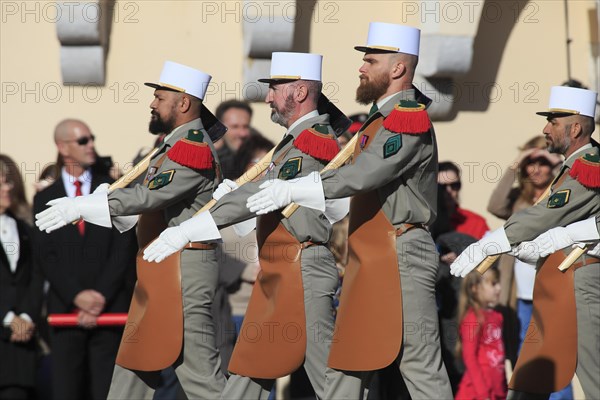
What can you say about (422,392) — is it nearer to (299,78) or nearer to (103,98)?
(299,78)

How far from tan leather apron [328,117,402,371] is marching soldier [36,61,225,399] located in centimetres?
101

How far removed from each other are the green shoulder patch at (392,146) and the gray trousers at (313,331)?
985 mm

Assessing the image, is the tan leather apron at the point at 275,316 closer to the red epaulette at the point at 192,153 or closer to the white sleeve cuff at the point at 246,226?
the white sleeve cuff at the point at 246,226

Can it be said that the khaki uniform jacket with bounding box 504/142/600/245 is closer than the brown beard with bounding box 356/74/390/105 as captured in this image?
No

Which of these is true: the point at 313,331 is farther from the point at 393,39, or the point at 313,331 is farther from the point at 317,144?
the point at 393,39

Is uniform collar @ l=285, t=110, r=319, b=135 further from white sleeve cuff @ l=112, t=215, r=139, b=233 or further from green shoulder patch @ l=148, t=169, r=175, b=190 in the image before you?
white sleeve cuff @ l=112, t=215, r=139, b=233

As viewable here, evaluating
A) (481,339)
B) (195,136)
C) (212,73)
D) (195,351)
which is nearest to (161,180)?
(195,136)

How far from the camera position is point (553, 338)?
24.5 ft

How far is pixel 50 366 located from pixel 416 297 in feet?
11.4

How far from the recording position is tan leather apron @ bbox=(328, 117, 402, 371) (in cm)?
665

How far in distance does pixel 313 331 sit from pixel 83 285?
210cm

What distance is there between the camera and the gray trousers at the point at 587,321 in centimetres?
750

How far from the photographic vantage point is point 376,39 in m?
7.02

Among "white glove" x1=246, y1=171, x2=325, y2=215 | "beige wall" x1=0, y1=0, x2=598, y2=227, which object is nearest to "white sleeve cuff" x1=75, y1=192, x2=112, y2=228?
"white glove" x1=246, y1=171, x2=325, y2=215
